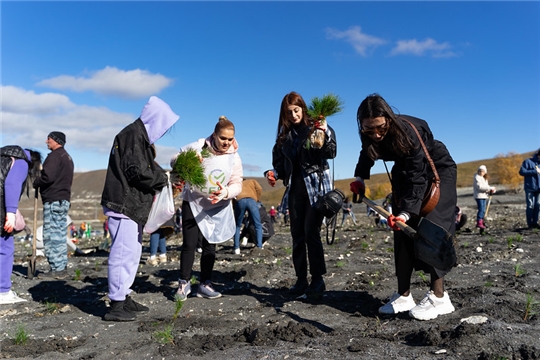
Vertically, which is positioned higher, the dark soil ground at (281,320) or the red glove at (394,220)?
the red glove at (394,220)

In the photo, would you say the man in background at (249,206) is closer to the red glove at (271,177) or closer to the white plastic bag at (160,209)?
the red glove at (271,177)

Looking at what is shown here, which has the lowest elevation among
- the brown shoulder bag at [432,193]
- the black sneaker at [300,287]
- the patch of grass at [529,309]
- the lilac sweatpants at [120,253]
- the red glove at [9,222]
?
the black sneaker at [300,287]

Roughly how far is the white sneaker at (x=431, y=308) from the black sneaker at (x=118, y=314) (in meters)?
2.63

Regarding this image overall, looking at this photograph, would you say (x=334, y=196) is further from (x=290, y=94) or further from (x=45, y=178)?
(x=45, y=178)

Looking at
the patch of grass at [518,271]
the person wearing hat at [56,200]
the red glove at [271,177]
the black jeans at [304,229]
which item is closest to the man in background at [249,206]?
the person wearing hat at [56,200]

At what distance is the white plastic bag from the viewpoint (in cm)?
464

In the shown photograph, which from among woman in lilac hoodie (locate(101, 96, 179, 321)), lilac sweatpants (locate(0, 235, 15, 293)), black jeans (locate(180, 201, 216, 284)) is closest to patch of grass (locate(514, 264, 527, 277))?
black jeans (locate(180, 201, 216, 284))

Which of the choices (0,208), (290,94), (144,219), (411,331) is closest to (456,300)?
(411,331)

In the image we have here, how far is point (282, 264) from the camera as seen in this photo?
7.48 meters

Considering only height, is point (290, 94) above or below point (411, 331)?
above

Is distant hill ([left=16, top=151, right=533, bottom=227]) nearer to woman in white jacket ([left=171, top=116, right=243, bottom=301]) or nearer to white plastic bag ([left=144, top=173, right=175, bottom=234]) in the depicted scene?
woman in white jacket ([left=171, top=116, right=243, bottom=301])

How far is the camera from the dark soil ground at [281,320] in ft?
10.7

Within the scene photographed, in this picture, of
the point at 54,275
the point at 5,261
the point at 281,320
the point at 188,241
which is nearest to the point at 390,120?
the point at 281,320

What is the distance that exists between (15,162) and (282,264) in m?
4.14
